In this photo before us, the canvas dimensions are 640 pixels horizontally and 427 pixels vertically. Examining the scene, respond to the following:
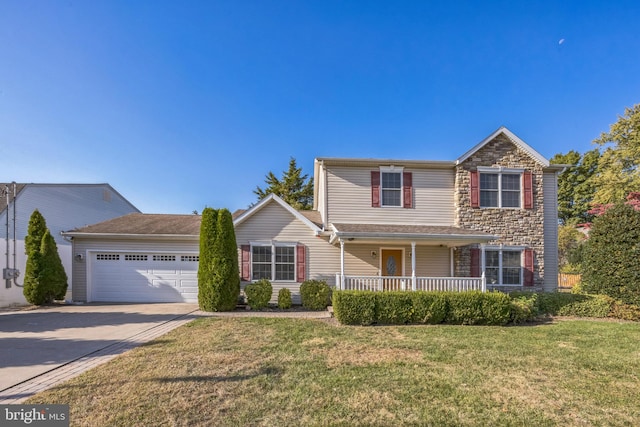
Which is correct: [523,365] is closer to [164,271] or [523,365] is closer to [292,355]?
[292,355]

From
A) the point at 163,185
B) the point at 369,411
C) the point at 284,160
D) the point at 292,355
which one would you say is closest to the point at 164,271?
the point at 163,185

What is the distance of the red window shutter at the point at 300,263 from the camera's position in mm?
11701

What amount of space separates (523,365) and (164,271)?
486 inches

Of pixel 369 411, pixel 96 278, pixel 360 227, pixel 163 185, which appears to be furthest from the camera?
pixel 163 185

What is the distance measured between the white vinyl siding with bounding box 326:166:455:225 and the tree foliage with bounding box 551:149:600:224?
23.5 m

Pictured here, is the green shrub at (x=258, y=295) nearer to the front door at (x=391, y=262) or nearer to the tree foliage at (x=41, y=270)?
the front door at (x=391, y=262)

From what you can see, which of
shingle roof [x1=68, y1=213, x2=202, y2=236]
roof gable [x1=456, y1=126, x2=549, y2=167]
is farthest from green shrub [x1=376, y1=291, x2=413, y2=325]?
shingle roof [x1=68, y1=213, x2=202, y2=236]

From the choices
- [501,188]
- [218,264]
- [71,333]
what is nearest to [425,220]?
[501,188]

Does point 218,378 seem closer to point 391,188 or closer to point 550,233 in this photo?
point 391,188

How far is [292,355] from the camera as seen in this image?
220 inches

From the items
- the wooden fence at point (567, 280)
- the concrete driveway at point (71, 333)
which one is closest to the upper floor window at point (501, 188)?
the wooden fence at point (567, 280)

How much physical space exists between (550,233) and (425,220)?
5.43 metres

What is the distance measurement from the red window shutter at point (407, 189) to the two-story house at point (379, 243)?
0.14ft

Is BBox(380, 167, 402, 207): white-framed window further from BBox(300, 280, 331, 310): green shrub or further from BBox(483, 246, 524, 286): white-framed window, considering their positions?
BBox(300, 280, 331, 310): green shrub
